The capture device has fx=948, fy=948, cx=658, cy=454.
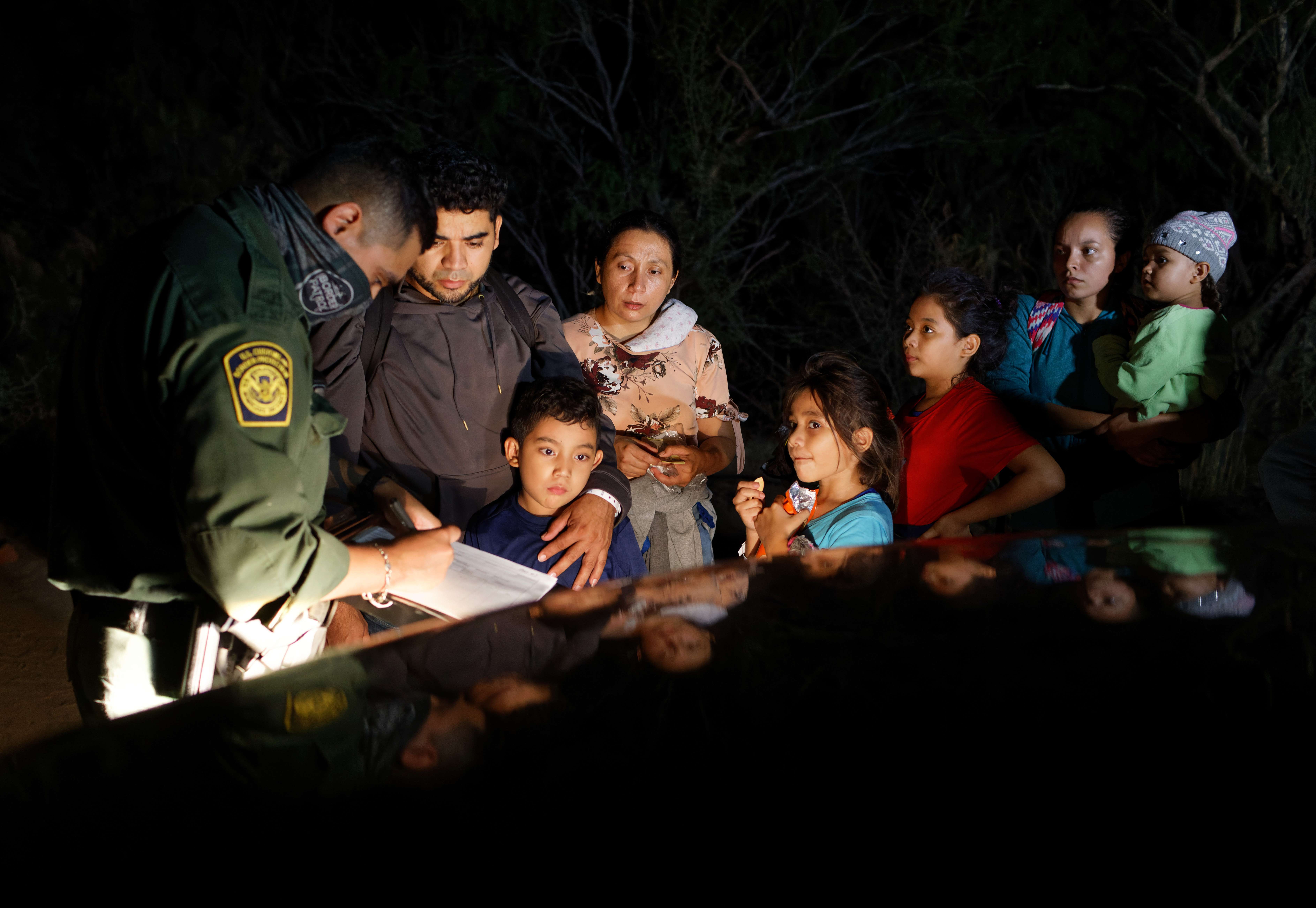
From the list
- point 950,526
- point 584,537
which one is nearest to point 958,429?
point 950,526

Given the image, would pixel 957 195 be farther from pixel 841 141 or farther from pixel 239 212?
pixel 239 212

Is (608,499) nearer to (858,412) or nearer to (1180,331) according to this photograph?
(858,412)

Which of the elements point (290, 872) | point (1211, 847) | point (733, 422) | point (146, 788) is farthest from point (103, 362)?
point (733, 422)

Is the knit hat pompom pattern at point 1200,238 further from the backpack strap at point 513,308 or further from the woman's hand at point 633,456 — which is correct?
the backpack strap at point 513,308

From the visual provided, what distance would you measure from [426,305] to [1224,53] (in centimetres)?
616

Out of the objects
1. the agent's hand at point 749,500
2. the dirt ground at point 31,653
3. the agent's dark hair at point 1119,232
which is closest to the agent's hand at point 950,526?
the agent's hand at point 749,500

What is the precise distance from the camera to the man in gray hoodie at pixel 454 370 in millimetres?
2537

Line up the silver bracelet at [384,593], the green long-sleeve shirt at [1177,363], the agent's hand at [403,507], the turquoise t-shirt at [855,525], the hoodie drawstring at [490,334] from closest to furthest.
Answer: the silver bracelet at [384,593] < the agent's hand at [403,507] < the turquoise t-shirt at [855,525] < the hoodie drawstring at [490,334] < the green long-sleeve shirt at [1177,363]

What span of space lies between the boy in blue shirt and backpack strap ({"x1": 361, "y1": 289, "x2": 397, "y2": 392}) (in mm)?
426

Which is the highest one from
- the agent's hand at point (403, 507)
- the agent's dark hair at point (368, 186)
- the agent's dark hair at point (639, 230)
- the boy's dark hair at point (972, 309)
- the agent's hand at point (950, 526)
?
the agent's dark hair at point (639, 230)

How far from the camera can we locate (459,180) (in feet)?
8.26

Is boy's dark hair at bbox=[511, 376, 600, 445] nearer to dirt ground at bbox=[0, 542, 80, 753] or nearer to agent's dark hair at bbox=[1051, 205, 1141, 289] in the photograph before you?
agent's dark hair at bbox=[1051, 205, 1141, 289]

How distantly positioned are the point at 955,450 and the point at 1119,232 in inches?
43.1

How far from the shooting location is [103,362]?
163 centimetres
